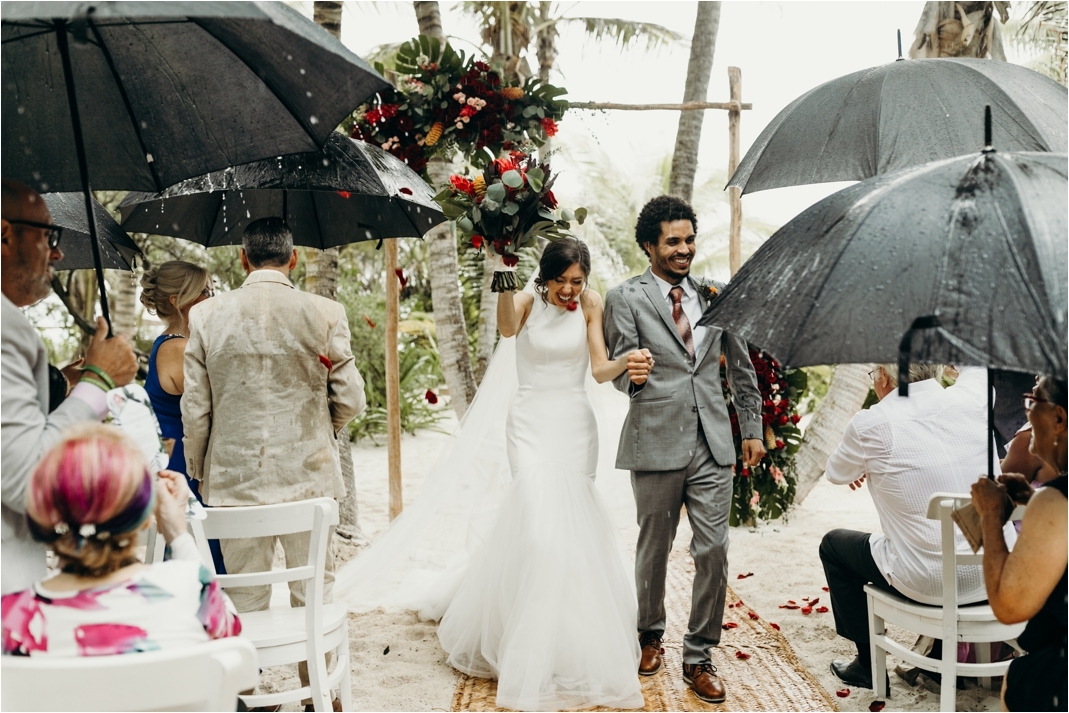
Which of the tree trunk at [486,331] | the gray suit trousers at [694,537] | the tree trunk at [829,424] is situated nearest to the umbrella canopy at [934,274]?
the gray suit trousers at [694,537]

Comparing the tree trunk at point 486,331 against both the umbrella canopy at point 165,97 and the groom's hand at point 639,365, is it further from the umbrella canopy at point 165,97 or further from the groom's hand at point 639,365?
the umbrella canopy at point 165,97

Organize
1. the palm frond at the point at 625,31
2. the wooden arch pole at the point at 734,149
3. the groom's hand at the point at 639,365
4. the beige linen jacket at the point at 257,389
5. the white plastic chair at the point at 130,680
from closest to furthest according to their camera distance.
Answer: the white plastic chair at the point at 130,680 → the beige linen jacket at the point at 257,389 → the groom's hand at the point at 639,365 → the wooden arch pole at the point at 734,149 → the palm frond at the point at 625,31

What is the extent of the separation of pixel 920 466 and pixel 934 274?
Result: 198 centimetres

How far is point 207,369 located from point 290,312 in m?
0.45

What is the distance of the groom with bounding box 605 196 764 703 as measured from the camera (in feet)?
13.7

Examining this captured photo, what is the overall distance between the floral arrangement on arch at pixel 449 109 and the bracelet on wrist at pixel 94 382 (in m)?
3.50

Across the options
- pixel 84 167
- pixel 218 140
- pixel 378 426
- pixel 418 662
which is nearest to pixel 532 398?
pixel 418 662

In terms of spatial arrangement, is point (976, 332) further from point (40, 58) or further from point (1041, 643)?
point (40, 58)

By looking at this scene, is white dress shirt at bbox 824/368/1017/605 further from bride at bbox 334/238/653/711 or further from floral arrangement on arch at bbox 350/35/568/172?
floral arrangement on arch at bbox 350/35/568/172

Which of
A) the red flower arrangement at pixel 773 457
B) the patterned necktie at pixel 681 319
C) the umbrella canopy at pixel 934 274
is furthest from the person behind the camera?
the red flower arrangement at pixel 773 457

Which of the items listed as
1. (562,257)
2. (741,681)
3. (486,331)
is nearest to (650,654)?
(741,681)

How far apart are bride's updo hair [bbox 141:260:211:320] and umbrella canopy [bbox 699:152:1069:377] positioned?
2830mm

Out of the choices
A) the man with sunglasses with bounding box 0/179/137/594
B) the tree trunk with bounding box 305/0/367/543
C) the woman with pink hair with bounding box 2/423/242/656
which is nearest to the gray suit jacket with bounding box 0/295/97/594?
the man with sunglasses with bounding box 0/179/137/594

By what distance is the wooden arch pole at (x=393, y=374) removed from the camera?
251 inches
